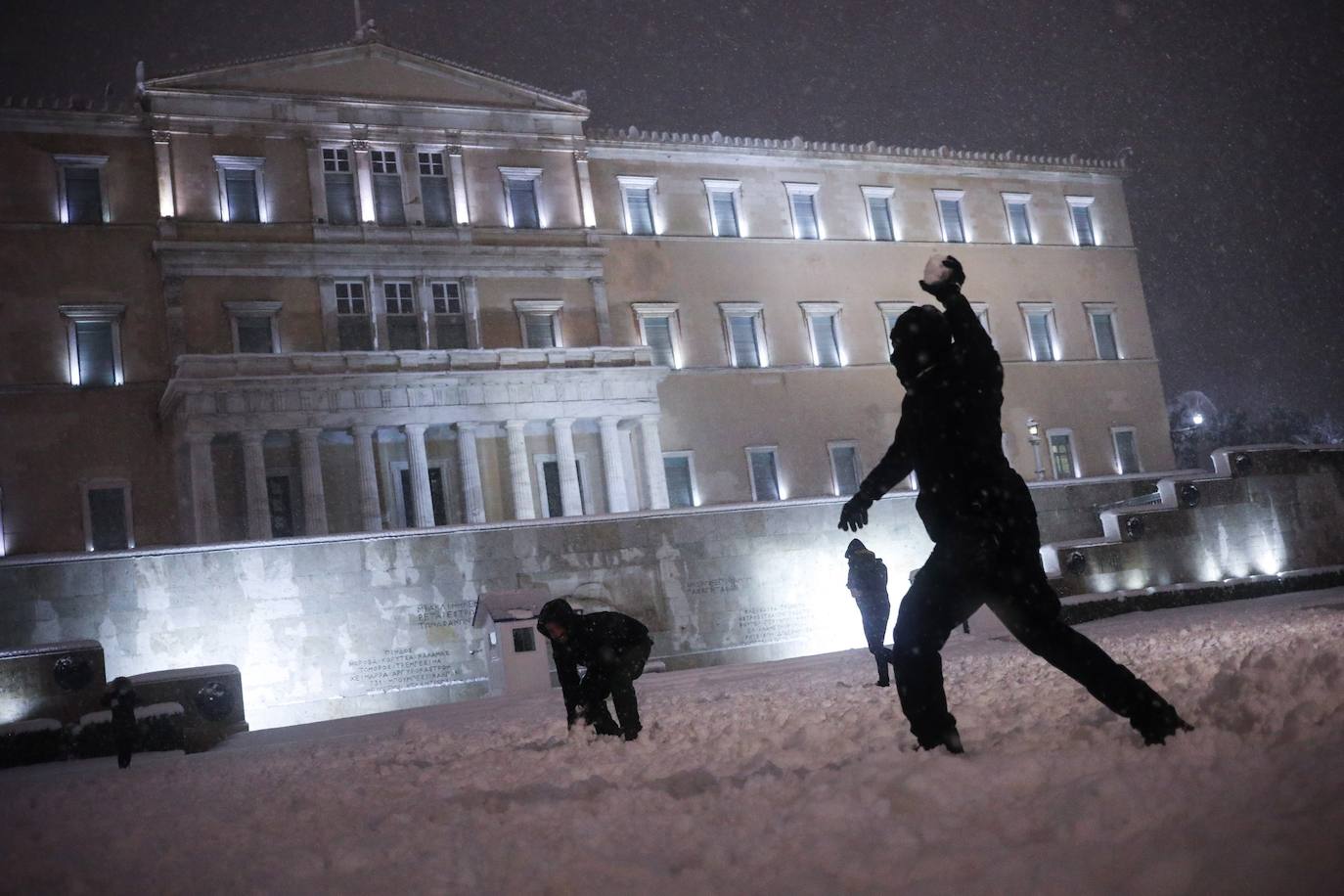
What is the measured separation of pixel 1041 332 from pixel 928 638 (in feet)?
137

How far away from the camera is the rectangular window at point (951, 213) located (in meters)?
44.5

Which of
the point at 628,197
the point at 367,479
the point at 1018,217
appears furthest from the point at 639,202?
the point at 1018,217

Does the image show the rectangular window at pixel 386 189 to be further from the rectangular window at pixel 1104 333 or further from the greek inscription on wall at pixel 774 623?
the rectangular window at pixel 1104 333

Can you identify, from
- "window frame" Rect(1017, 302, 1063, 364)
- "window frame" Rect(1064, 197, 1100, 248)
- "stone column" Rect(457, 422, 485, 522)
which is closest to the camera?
"stone column" Rect(457, 422, 485, 522)

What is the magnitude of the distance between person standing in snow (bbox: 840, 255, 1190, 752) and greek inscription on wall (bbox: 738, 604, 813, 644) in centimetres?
1970

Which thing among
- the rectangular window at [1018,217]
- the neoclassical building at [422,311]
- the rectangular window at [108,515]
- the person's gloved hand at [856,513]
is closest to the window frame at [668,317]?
the neoclassical building at [422,311]

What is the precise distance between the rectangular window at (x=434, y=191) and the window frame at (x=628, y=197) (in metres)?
6.02

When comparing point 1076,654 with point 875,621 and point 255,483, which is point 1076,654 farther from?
point 255,483

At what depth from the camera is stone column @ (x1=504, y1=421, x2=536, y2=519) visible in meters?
33.0

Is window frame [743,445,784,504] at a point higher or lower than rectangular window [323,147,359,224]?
lower

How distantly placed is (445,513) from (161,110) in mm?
13901

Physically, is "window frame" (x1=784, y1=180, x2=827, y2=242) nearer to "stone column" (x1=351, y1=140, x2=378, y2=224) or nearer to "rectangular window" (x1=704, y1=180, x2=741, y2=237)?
"rectangular window" (x1=704, y1=180, x2=741, y2=237)

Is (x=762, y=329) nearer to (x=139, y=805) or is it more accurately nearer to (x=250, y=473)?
(x=250, y=473)

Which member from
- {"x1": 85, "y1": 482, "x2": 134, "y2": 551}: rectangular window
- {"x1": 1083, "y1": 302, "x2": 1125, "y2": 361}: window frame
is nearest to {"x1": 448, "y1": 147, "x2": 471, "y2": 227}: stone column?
{"x1": 85, "y1": 482, "x2": 134, "y2": 551}: rectangular window
